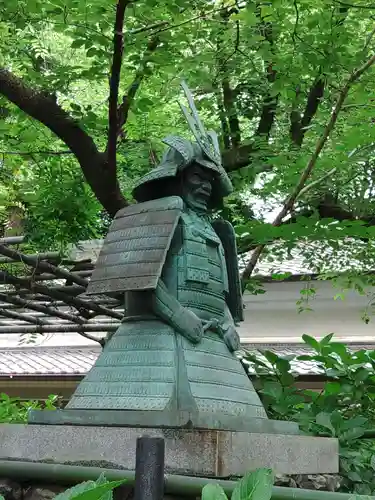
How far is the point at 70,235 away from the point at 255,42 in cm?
212

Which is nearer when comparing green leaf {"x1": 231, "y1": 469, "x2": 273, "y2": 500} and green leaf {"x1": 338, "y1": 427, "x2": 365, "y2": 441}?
green leaf {"x1": 231, "y1": 469, "x2": 273, "y2": 500}

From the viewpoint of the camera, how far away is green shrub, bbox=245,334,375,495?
11.7 ft

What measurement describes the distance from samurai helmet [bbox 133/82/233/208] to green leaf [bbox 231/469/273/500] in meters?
2.12

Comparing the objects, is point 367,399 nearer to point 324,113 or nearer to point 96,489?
point 324,113

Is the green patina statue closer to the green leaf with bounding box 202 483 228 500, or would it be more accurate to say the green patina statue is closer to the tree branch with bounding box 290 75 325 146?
the green leaf with bounding box 202 483 228 500

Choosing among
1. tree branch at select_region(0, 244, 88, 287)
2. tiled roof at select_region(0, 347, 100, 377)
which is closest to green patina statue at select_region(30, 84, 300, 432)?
tree branch at select_region(0, 244, 88, 287)

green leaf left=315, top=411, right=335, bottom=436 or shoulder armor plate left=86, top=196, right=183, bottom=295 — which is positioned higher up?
shoulder armor plate left=86, top=196, right=183, bottom=295

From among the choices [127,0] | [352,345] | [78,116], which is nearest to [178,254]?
[127,0]

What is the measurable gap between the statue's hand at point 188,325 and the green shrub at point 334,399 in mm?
1005

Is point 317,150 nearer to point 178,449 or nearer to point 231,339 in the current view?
point 231,339

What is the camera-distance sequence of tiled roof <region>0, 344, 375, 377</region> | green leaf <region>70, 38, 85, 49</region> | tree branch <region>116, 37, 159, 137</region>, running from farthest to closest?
1. tiled roof <region>0, 344, 375, 377</region>
2. tree branch <region>116, 37, 159, 137</region>
3. green leaf <region>70, 38, 85, 49</region>

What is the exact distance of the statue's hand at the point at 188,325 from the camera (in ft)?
9.65

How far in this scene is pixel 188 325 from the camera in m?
2.95

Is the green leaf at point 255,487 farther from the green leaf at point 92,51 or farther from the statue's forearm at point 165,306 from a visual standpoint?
the green leaf at point 92,51
